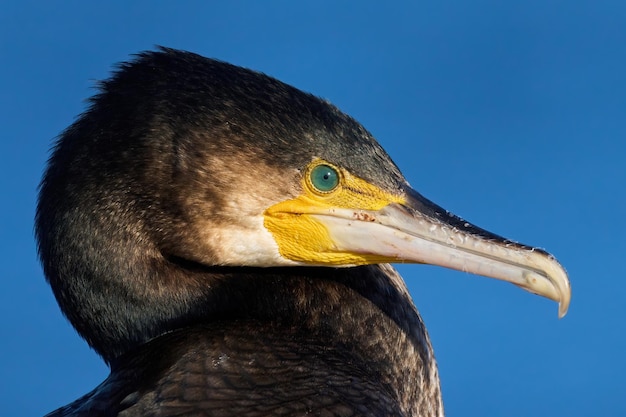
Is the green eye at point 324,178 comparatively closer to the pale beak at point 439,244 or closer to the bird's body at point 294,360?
the pale beak at point 439,244

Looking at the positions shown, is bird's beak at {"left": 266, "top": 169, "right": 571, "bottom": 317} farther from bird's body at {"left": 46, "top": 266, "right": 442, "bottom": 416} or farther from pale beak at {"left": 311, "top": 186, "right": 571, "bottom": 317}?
bird's body at {"left": 46, "top": 266, "right": 442, "bottom": 416}

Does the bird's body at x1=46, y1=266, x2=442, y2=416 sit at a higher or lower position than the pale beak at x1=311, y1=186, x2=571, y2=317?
lower

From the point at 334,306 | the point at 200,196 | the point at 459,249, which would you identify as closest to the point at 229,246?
the point at 200,196

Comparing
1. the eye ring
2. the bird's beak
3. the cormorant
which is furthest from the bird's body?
the eye ring

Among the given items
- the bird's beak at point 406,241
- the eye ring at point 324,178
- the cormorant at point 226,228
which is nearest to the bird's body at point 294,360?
the cormorant at point 226,228

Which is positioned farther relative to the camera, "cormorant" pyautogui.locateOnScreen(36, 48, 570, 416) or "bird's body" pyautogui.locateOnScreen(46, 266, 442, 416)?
Answer: "cormorant" pyautogui.locateOnScreen(36, 48, 570, 416)

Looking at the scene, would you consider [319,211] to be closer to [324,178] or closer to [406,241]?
[324,178]

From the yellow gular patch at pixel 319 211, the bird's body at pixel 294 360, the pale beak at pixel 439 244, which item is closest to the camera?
the bird's body at pixel 294 360

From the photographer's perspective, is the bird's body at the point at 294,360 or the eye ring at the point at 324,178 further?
the eye ring at the point at 324,178
